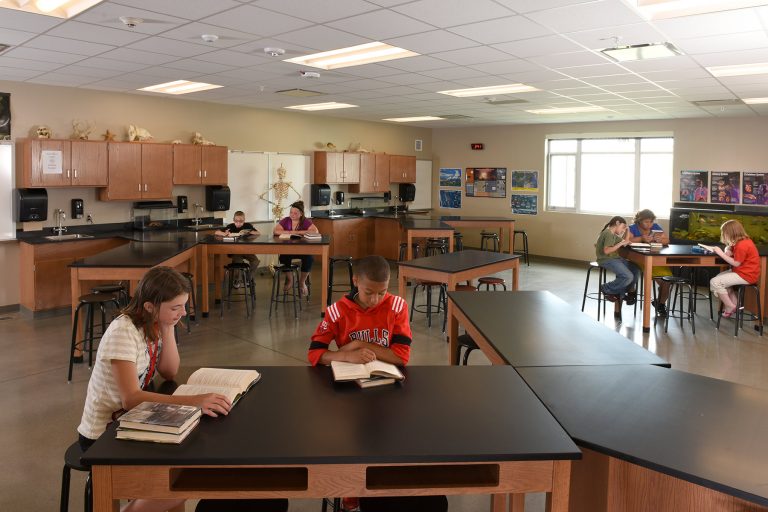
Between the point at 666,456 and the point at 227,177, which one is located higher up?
the point at 227,177

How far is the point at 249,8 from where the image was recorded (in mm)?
3951

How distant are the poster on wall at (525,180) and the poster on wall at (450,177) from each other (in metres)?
1.35

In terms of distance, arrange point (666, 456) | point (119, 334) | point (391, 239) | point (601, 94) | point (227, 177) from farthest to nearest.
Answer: point (391, 239)
point (227, 177)
point (601, 94)
point (119, 334)
point (666, 456)

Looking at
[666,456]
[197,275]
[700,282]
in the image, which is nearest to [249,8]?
[666,456]

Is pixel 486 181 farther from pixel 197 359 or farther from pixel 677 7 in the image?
pixel 677 7

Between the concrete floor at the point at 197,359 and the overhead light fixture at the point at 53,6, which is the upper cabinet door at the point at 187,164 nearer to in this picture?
the concrete floor at the point at 197,359

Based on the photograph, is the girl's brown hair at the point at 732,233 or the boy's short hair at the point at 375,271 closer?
the boy's short hair at the point at 375,271

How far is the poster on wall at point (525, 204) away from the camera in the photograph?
12523 mm

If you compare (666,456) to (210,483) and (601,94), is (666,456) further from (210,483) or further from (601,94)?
(601,94)

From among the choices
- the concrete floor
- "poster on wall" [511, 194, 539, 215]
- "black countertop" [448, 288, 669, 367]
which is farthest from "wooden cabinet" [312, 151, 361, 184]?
"black countertop" [448, 288, 669, 367]

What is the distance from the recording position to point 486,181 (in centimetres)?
1327

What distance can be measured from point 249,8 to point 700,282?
339 inches

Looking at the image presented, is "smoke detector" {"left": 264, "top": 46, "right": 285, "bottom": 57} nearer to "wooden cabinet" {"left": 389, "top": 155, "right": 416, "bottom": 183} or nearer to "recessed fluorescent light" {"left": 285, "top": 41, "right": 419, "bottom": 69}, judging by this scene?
"recessed fluorescent light" {"left": 285, "top": 41, "right": 419, "bottom": 69}

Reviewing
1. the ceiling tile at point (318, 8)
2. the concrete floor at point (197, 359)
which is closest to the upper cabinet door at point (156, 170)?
the concrete floor at point (197, 359)
